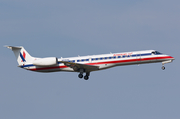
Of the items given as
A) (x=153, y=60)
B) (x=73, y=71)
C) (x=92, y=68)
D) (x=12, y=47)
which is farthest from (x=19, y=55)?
(x=153, y=60)

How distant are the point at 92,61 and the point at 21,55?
11.0 meters

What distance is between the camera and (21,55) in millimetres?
42875

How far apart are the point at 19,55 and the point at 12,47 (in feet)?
5.09

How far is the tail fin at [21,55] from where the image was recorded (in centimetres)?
4266

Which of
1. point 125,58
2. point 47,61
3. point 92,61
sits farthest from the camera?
point 47,61

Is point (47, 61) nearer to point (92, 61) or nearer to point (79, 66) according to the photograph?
point (79, 66)

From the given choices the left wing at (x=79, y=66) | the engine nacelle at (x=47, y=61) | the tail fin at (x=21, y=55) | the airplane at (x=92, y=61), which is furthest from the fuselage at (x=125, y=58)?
the tail fin at (x=21, y=55)

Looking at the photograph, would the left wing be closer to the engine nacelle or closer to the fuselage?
the fuselage

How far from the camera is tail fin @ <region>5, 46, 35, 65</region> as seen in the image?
42.7 m

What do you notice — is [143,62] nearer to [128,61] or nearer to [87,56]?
[128,61]

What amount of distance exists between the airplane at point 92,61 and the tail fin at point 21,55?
1.12ft

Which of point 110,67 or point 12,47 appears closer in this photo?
point 110,67

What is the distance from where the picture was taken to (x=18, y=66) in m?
42.4

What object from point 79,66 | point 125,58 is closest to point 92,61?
point 79,66
